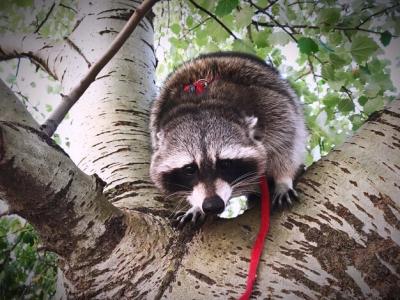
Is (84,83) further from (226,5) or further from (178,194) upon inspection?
(226,5)

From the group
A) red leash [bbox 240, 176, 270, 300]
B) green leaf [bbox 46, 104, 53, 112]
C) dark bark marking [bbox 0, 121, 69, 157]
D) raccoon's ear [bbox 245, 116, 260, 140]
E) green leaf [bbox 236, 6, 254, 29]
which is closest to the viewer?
dark bark marking [bbox 0, 121, 69, 157]

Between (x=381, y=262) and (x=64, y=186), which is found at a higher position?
(x=64, y=186)

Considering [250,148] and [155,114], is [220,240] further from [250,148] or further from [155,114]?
[155,114]

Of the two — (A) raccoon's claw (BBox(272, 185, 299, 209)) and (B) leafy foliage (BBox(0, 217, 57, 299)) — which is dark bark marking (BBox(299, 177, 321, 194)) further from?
(B) leafy foliage (BBox(0, 217, 57, 299))

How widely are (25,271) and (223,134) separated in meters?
1.82

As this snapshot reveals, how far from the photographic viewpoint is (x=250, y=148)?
91.8 inches

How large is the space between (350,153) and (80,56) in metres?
2.26

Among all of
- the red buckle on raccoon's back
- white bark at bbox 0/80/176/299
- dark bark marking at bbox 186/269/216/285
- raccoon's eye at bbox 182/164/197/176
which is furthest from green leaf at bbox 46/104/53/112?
dark bark marking at bbox 186/269/216/285

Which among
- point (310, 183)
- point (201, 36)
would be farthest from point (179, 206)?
point (201, 36)

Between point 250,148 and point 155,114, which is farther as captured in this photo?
point 155,114

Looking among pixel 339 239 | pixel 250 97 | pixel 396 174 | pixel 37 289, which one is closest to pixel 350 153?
pixel 396 174

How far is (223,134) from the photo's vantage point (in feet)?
7.38

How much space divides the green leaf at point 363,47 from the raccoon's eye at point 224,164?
1061 millimetres

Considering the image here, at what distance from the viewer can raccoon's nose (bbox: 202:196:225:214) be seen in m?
1.83
